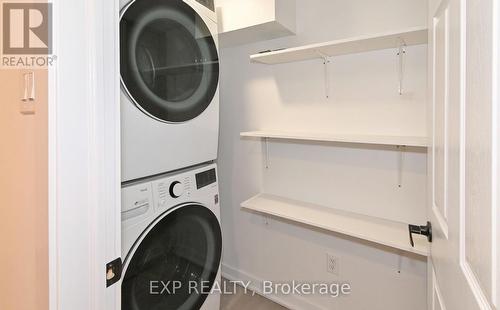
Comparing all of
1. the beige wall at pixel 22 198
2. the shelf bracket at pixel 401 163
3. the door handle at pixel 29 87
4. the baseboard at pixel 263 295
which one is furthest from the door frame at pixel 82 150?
the baseboard at pixel 263 295

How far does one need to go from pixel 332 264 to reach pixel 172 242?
1.10 metres

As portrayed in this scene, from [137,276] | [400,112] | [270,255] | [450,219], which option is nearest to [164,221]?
[137,276]

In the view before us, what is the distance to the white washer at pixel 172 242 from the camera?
103cm

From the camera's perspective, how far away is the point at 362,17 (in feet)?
5.01

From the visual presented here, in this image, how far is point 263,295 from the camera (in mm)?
2041

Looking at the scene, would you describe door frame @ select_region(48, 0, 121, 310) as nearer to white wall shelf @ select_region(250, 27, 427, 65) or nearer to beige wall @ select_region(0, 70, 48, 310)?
beige wall @ select_region(0, 70, 48, 310)

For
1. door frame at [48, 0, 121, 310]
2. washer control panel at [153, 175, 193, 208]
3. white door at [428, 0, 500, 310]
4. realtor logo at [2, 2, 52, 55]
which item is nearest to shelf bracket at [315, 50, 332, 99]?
white door at [428, 0, 500, 310]

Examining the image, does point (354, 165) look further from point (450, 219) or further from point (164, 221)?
point (164, 221)

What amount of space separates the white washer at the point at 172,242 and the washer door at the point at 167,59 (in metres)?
0.33

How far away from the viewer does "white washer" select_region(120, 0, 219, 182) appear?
3.19ft

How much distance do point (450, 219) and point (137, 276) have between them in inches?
42.7

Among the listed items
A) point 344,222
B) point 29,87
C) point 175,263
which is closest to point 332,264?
point 344,222

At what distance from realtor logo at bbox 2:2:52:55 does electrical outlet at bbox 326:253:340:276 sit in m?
1.78

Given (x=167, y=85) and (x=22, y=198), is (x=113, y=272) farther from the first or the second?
(x=167, y=85)
